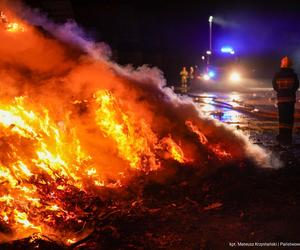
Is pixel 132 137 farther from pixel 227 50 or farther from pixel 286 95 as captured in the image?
pixel 227 50

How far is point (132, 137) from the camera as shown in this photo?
7297 mm

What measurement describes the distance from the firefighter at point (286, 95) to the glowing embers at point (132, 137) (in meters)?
3.84

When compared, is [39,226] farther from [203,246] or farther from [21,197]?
[203,246]

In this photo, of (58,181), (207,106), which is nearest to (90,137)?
(58,181)

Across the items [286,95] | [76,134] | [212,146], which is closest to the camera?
[76,134]

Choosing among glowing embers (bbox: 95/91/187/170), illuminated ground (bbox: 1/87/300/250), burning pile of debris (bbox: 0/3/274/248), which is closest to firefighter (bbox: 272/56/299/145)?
burning pile of debris (bbox: 0/3/274/248)

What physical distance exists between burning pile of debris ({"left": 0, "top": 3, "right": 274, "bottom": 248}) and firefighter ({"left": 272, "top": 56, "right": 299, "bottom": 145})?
6.53ft

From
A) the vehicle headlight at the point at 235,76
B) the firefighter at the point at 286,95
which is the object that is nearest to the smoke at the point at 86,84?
the firefighter at the point at 286,95

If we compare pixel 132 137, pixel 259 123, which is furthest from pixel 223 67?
pixel 132 137

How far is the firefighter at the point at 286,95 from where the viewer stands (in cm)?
977

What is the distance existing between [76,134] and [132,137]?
1046 millimetres

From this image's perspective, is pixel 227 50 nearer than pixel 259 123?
No

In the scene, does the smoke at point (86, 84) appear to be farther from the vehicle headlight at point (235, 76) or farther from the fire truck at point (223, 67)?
the vehicle headlight at point (235, 76)

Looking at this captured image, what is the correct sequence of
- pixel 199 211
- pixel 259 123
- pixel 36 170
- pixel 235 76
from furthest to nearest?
pixel 235 76, pixel 259 123, pixel 36 170, pixel 199 211
